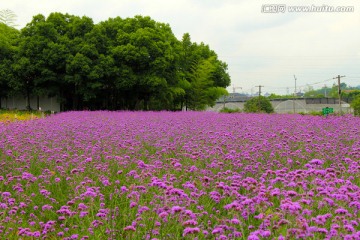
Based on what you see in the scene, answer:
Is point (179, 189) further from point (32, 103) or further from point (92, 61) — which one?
point (32, 103)

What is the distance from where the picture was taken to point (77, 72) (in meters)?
38.2

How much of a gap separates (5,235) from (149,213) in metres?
1.35

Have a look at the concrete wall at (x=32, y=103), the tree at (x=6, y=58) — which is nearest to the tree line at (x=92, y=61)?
the tree at (x=6, y=58)

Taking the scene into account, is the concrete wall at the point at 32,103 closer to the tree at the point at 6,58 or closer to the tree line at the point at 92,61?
the tree at the point at 6,58

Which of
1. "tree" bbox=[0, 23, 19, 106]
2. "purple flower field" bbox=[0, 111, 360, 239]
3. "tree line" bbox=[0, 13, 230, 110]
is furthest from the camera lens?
"tree" bbox=[0, 23, 19, 106]

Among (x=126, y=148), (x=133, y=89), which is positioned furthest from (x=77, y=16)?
(x=126, y=148)

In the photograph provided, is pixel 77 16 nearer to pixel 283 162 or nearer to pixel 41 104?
pixel 41 104

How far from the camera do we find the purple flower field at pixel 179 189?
371cm

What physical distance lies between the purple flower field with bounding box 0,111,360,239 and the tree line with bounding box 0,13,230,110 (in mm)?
27889

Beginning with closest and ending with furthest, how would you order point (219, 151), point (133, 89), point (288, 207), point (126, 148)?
1. point (288, 207)
2. point (219, 151)
3. point (126, 148)
4. point (133, 89)

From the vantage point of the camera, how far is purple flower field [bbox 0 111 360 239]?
3.71 meters

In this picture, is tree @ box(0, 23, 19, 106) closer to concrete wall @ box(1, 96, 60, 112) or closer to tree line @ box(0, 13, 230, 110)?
tree line @ box(0, 13, 230, 110)

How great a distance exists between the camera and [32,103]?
50688 millimetres

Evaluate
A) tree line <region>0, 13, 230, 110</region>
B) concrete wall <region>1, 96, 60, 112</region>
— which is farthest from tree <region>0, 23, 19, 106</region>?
concrete wall <region>1, 96, 60, 112</region>
